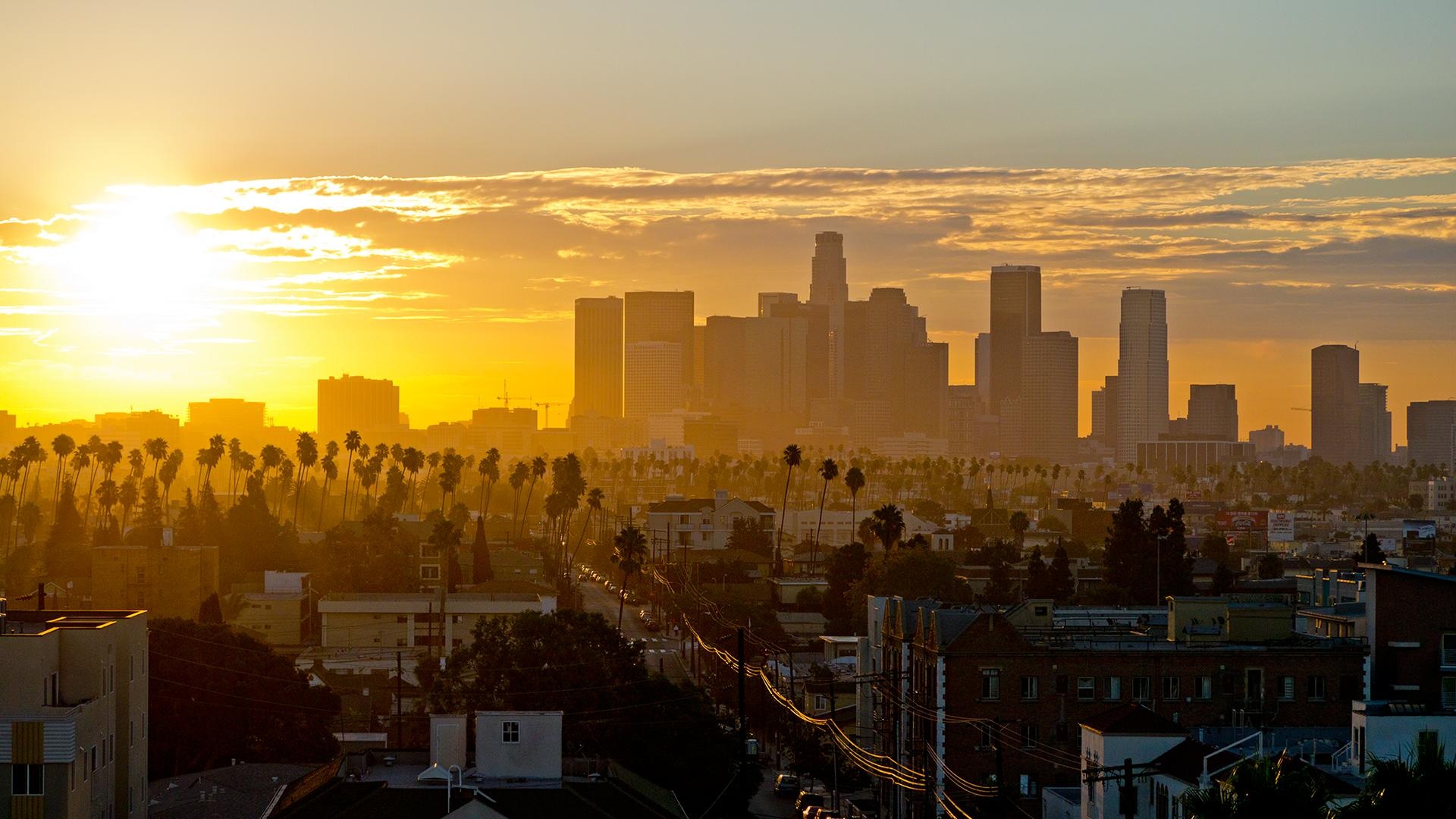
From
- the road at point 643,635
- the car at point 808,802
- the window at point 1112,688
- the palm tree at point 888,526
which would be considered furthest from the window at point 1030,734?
the palm tree at point 888,526

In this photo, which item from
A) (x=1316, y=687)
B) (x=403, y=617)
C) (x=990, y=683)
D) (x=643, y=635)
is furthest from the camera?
(x=643, y=635)

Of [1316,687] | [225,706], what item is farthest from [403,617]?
[1316,687]

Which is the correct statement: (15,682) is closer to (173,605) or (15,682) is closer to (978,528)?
(173,605)

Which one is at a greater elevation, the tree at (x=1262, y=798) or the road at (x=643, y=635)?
the tree at (x=1262, y=798)

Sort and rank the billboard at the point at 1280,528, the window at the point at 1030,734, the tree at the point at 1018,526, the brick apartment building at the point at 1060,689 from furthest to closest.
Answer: the billboard at the point at 1280,528 < the tree at the point at 1018,526 < the window at the point at 1030,734 < the brick apartment building at the point at 1060,689

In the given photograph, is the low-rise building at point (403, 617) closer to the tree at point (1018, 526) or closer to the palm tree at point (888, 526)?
the palm tree at point (888, 526)

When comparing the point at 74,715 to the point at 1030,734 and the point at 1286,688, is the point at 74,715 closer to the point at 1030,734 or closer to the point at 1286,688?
the point at 1030,734

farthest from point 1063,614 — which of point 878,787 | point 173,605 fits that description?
point 173,605

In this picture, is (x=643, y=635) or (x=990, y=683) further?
(x=643, y=635)
